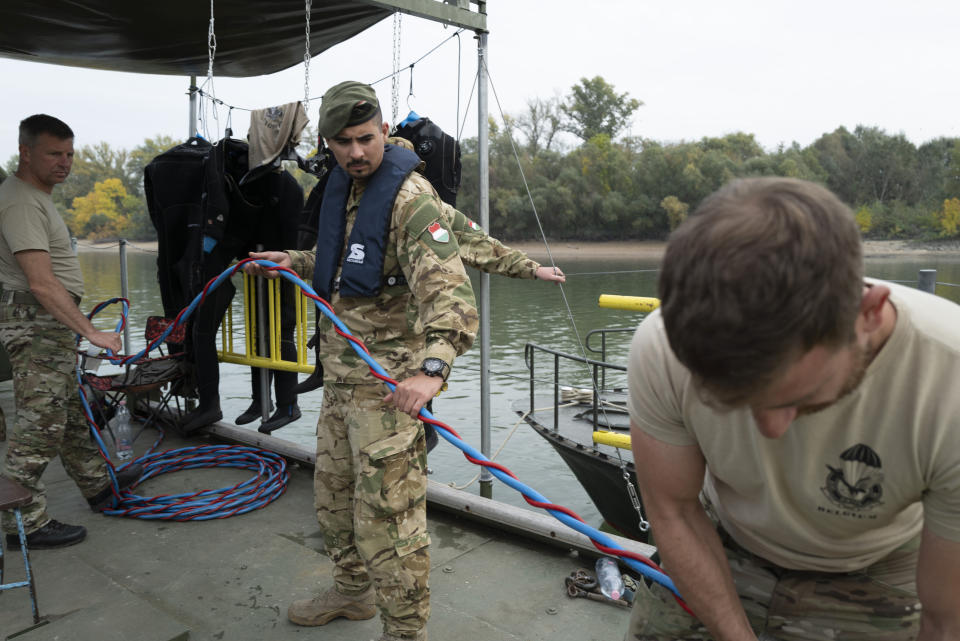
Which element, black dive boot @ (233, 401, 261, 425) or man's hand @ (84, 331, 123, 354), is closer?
man's hand @ (84, 331, 123, 354)

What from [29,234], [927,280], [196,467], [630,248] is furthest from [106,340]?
[630,248]

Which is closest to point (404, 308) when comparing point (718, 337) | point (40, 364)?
point (718, 337)

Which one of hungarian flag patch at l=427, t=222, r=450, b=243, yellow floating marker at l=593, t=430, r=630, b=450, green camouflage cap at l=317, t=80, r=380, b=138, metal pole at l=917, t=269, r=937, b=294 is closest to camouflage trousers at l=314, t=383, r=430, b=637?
hungarian flag patch at l=427, t=222, r=450, b=243

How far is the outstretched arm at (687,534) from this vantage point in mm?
1369

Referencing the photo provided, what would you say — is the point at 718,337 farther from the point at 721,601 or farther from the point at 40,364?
the point at 40,364

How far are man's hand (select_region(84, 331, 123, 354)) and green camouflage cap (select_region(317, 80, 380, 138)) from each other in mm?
1678

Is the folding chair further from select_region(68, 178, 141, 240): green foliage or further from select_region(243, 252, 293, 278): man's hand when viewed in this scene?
select_region(68, 178, 141, 240): green foliage

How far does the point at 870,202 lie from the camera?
54188mm

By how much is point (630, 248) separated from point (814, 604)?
49750 mm

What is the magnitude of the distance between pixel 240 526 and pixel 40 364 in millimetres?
1194

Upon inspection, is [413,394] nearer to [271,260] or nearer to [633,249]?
[271,260]

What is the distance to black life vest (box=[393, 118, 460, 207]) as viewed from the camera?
410cm

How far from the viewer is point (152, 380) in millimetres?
4773

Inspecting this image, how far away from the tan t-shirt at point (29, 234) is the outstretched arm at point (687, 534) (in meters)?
2.98
